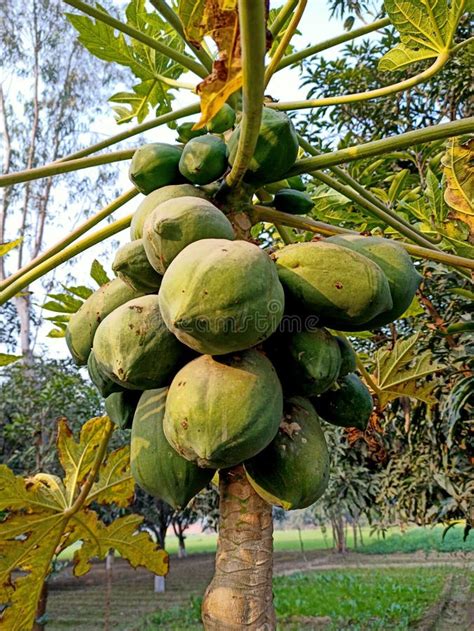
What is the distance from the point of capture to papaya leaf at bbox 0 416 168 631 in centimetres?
157

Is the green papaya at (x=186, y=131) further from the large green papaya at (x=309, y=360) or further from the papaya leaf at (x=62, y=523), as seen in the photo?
the papaya leaf at (x=62, y=523)

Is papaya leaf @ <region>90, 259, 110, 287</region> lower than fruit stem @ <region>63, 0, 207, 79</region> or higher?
lower

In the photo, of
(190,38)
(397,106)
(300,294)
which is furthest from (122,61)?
(397,106)

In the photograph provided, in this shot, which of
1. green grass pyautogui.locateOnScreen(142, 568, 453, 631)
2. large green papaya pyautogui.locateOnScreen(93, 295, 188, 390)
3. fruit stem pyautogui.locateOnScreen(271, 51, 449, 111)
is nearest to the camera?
large green papaya pyautogui.locateOnScreen(93, 295, 188, 390)

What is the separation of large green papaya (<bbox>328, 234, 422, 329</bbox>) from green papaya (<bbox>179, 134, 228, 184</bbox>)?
240 mm

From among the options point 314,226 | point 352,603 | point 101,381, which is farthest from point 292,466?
point 352,603

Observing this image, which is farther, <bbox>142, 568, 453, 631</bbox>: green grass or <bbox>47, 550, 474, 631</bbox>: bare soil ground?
<bbox>47, 550, 474, 631</bbox>: bare soil ground

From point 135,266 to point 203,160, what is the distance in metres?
0.22

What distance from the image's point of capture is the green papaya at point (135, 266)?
3.34ft

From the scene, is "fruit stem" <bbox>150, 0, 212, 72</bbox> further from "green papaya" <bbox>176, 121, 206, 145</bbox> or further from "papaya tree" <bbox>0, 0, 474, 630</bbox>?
"green papaya" <bbox>176, 121, 206, 145</bbox>

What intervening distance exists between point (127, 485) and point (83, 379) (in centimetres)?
759

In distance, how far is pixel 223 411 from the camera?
836 millimetres

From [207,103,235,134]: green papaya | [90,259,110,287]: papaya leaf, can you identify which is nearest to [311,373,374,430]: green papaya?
[207,103,235,134]: green papaya

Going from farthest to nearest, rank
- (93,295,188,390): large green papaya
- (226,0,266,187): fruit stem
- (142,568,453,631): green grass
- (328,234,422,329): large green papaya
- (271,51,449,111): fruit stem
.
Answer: (142,568,453,631): green grass, (271,51,449,111): fruit stem, (328,234,422,329): large green papaya, (93,295,188,390): large green papaya, (226,0,266,187): fruit stem
